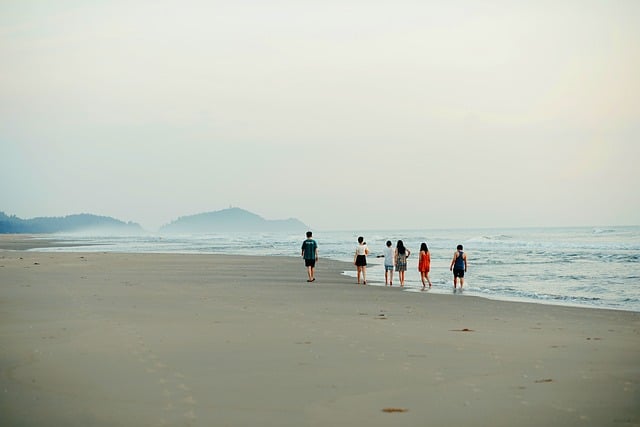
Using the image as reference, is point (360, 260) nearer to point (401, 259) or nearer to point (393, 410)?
point (401, 259)

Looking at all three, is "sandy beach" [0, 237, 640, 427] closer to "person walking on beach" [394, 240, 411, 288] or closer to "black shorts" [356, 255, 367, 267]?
"person walking on beach" [394, 240, 411, 288]

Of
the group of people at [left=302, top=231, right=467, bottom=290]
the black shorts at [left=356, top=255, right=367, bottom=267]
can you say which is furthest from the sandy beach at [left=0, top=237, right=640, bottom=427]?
the black shorts at [left=356, top=255, right=367, bottom=267]

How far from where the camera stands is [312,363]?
8.50 meters

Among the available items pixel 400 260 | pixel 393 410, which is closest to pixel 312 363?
pixel 393 410

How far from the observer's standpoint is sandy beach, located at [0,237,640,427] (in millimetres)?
6297

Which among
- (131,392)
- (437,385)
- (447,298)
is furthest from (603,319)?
(131,392)

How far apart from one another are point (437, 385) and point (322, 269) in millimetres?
22810

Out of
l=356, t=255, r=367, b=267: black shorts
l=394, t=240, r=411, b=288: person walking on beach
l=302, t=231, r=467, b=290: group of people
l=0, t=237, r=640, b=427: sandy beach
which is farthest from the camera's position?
l=356, t=255, r=367, b=267: black shorts

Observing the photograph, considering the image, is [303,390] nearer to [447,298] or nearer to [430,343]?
[430,343]

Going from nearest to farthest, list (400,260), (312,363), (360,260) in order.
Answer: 1. (312,363)
2. (400,260)
3. (360,260)

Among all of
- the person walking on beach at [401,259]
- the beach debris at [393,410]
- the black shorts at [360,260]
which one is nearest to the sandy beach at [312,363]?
the beach debris at [393,410]

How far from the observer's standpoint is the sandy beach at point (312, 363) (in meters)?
6.30

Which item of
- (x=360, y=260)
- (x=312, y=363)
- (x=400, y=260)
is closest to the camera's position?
(x=312, y=363)

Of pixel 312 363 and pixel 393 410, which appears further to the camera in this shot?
pixel 312 363
